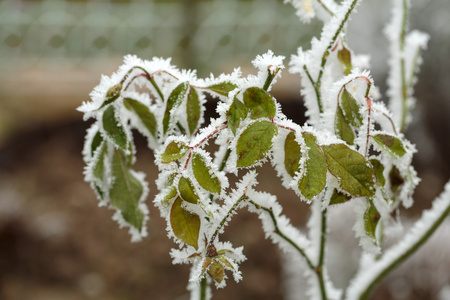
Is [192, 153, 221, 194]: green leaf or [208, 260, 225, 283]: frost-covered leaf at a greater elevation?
[192, 153, 221, 194]: green leaf

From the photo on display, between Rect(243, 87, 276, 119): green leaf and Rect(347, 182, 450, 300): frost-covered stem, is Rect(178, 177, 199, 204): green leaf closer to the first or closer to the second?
Rect(243, 87, 276, 119): green leaf

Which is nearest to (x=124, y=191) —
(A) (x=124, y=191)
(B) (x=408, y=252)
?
(A) (x=124, y=191)

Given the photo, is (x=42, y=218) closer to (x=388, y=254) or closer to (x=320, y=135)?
(x=388, y=254)

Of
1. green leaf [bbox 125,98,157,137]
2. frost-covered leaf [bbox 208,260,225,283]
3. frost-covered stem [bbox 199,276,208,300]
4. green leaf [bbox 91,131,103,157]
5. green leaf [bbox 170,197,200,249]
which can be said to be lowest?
frost-covered leaf [bbox 208,260,225,283]

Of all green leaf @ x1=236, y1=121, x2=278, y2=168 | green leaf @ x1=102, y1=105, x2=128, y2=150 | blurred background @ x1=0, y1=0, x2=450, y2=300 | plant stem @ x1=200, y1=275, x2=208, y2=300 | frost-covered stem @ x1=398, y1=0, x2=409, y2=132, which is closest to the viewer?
green leaf @ x1=236, y1=121, x2=278, y2=168

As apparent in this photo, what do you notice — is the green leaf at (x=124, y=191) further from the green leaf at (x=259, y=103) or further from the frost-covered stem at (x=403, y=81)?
the frost-covered stem at (x=403, y=81)

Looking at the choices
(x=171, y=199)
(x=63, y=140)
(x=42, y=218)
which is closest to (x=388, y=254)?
(x=171, y=199)

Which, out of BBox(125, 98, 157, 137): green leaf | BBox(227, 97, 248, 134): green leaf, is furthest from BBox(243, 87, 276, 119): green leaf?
BBox(125, 98, 157, 137): green leaf

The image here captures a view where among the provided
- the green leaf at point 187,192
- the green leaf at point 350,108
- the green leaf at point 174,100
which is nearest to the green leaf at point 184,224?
the green leaf at point 187,192
